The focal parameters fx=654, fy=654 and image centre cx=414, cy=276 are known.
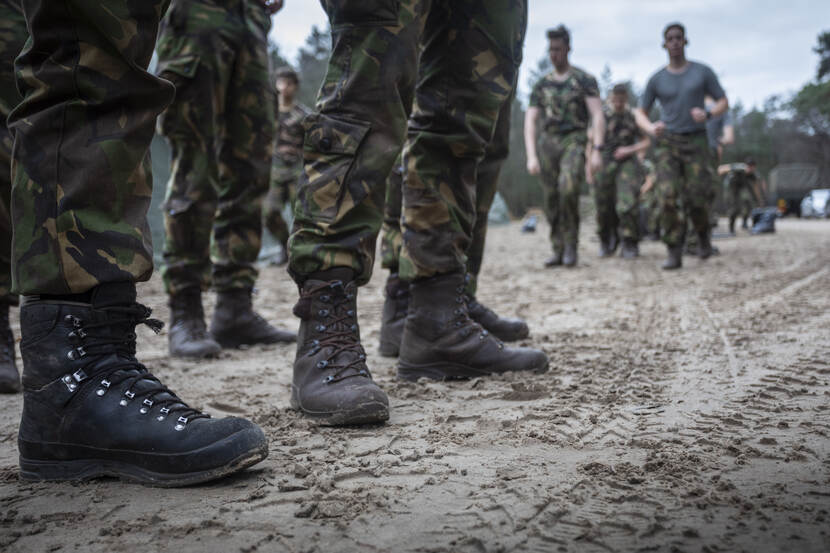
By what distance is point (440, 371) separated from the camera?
76.8 inches

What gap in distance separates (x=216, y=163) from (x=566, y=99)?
462 cm

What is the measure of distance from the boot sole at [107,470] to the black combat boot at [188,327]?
4.23ft

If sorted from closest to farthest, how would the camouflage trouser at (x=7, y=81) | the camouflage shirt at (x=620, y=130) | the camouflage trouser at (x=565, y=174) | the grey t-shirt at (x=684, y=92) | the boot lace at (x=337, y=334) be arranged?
the boot lace at (x=337, y=334) → the camouflage trouser at (x=7, y=81) → the grey t-shirt at (x=684, y=92) → the camouflage trouser at (x=565, y=174) → the camouflage shirt at (x=620, y=130)

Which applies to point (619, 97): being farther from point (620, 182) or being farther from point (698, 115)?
point (698, 115)

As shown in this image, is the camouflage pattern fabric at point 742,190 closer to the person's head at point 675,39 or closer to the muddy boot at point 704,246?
the muddy boot at point 704,246

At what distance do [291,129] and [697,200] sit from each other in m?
4.25

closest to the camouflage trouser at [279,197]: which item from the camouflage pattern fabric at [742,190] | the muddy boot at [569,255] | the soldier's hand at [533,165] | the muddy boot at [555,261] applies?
the soldier's hand at [533,165]

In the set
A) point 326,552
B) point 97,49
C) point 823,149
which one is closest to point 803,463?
point 326,552

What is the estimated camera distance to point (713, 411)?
148 centimetres

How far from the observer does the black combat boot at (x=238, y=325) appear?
2744 millimetres

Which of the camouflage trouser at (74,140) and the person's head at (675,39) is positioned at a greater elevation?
the person's head at (675,39)

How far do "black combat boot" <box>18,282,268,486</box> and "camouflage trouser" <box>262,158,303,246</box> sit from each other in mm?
5532

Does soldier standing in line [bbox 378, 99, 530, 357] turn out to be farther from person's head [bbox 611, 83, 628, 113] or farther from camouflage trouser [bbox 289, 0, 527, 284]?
person's head [bbox 611, 83, 628, 113]

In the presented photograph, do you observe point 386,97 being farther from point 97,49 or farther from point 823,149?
point 823,149
